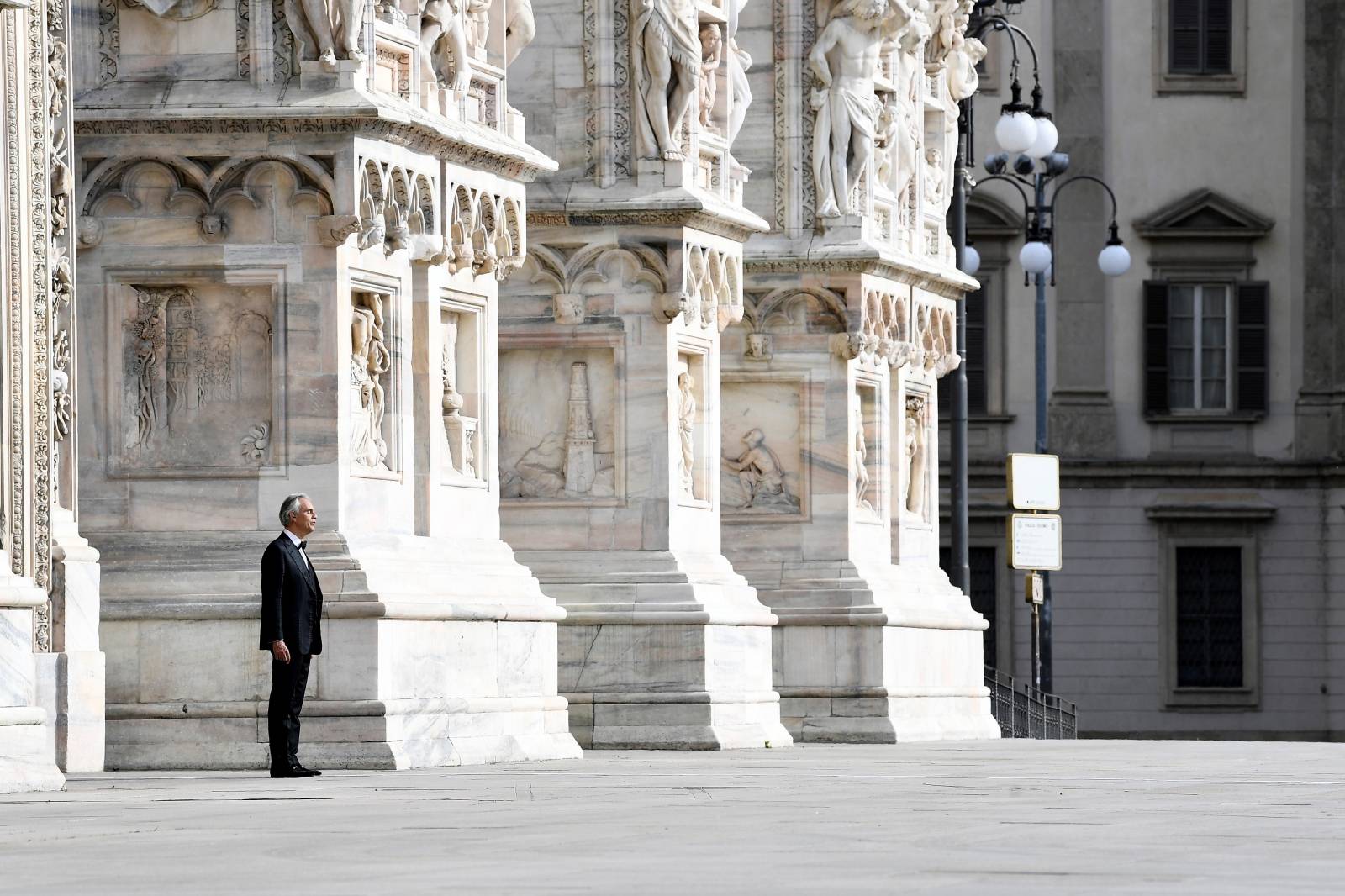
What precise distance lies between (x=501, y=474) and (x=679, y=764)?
187 inches

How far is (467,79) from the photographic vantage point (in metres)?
24.8

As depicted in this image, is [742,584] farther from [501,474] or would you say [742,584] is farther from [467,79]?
[467,79]

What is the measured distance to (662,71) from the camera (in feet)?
95.1

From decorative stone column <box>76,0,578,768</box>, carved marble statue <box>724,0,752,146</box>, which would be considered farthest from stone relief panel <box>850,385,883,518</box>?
decorative stone column <box>76,0,578,768</box>

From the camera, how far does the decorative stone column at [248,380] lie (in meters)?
22.4

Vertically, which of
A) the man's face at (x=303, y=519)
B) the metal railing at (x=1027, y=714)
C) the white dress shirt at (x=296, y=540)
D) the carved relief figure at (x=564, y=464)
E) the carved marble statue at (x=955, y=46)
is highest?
the carved marble statue at (x=955, y=46)

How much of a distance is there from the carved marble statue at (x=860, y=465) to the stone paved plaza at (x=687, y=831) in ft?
35.1

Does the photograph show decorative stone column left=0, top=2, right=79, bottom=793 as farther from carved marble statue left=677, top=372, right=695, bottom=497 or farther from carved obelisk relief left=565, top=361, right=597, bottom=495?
carved marble statue left=677, top=372, right=695, bottom=497

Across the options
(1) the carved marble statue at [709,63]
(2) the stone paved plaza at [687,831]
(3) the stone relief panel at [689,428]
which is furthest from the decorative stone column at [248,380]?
(1) the carved marble statue at [709,63]

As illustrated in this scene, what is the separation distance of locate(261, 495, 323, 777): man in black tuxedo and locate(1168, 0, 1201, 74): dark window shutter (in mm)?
39035

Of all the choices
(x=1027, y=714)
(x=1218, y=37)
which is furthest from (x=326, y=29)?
(x=1218, y=37)

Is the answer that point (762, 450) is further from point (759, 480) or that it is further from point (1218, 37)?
point (1218, 37)

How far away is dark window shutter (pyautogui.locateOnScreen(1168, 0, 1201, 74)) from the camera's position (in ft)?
192

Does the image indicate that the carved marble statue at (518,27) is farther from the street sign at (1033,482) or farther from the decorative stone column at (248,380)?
the street sign at (1033,482)
